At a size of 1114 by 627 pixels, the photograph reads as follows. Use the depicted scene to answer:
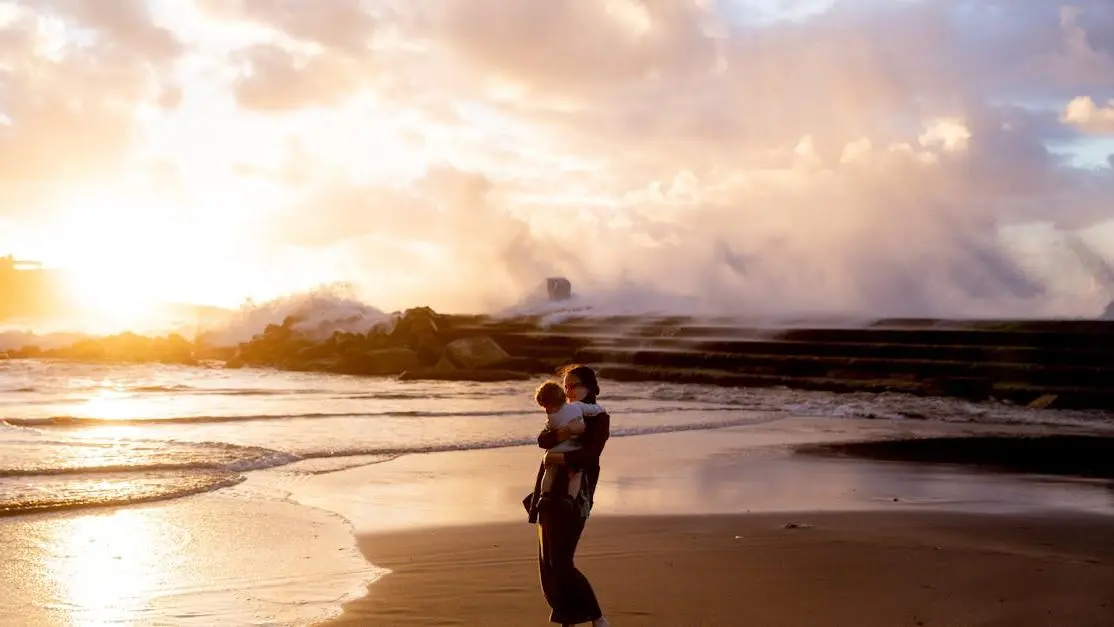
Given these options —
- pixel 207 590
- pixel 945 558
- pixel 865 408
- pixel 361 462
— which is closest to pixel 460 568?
pixel 207 590

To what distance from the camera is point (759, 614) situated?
649 centimetres

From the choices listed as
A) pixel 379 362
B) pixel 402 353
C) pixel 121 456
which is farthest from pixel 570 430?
pixel 402 353

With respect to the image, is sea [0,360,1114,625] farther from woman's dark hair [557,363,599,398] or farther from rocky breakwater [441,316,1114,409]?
woman's dark hair [557,363,599,398]

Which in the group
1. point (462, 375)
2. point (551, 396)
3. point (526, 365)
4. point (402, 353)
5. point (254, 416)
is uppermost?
point (402, 353)

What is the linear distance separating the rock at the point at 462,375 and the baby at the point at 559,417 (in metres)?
23.5

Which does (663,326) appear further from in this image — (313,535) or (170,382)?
(313,535)

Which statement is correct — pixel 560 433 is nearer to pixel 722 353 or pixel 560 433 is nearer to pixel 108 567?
pixel 108 567

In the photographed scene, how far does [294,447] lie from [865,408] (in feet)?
35.4

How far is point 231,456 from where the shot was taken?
44.5 ft

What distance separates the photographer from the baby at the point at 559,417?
604 cm

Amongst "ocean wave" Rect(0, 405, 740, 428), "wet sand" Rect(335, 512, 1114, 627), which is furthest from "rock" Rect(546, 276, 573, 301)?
"wet sand" Rect(335, 512, 1114, 627)

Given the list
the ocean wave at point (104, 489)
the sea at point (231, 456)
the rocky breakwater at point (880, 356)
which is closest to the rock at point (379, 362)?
the sea at point (231, 456)

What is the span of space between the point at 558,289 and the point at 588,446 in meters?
40.6

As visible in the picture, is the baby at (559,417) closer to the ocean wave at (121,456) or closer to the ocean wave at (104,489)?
the ocean wave at (104,489)
